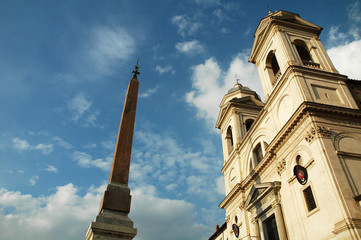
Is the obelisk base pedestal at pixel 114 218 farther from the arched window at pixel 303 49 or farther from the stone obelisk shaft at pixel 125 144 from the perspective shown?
the arched window at pixel 303 49

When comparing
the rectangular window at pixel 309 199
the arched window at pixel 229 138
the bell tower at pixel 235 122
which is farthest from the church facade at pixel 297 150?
the arched window at pixel 229 138

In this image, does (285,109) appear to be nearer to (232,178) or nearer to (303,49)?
(303,49)

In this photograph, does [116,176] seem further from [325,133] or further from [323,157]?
[325,133]

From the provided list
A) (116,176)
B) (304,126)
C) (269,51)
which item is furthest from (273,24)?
(116,176)

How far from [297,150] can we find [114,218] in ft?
34.5

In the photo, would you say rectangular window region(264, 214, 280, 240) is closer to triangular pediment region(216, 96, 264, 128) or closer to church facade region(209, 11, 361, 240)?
church facade region(209, 11, 361, 240)

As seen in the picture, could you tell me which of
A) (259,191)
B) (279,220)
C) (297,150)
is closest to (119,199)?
(297,150)

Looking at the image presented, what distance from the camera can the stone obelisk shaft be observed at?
8.11 metres

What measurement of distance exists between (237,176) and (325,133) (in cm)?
985

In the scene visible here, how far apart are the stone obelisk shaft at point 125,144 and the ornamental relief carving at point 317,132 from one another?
8613mm

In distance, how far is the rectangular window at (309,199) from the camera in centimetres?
Result: 1264

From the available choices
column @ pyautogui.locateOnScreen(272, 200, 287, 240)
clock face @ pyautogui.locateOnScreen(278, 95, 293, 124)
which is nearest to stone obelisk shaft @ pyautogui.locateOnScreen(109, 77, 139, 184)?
clock face @ pyautogui.locateOnScreen(278, 95, 293, 124)

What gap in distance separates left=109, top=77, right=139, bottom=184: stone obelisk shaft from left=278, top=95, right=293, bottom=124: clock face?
9596 mm

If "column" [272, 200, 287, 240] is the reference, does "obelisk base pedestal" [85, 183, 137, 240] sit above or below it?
below
